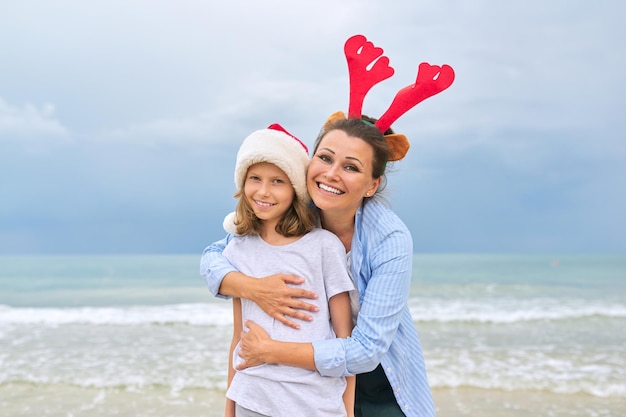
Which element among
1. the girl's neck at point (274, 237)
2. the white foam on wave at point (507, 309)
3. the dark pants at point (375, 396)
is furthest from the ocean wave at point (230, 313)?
the girl's neck at point (274, 237)

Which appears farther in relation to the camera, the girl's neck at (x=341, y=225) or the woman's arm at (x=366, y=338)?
the girl's neck at (x=341, y=225)

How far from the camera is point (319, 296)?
241 centimetres

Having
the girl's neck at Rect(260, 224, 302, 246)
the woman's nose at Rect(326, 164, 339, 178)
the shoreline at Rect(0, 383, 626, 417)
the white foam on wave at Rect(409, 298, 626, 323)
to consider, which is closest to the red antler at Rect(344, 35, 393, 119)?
the woman's nose at Rect(326, 164, 339, 178)

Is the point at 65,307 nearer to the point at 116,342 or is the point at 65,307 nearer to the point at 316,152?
the point at 116,342

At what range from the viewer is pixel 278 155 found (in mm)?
2463

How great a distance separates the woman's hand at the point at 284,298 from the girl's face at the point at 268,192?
0.28m

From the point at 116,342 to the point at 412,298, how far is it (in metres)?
8.56

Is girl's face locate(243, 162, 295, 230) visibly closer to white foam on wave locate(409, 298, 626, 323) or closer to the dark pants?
the dark pants

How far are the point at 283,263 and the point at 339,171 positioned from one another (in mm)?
465

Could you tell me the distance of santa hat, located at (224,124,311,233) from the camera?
97.3 inches

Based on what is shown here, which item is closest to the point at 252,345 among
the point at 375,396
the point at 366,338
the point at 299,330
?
the point at 299,330

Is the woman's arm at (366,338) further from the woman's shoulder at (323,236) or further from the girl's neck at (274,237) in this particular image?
the girl's neck at (274,237)

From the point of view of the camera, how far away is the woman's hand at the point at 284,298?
2.35 meters

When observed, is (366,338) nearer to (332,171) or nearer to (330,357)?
(330,357)
